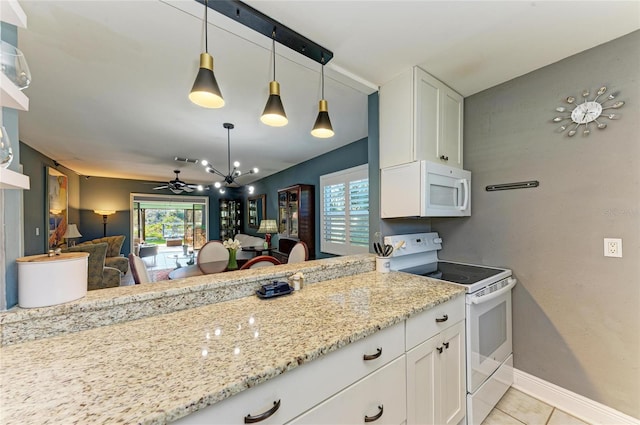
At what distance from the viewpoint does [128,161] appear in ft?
14.6

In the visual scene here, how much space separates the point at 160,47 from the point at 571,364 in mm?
3367

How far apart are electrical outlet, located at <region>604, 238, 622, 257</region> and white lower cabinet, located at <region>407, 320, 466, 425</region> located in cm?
102

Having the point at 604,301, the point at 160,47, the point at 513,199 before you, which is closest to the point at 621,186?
the point at 513,199

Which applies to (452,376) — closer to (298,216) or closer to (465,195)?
(465,195)

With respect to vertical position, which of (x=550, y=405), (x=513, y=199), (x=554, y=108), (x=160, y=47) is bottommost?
(x=550, y=405)

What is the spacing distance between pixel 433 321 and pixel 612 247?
4.13 ft

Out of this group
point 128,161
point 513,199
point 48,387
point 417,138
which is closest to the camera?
point 48,387

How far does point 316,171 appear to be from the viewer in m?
4.20

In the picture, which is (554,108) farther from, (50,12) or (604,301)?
(50,12)

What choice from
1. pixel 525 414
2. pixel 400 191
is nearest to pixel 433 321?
pixel 400 191

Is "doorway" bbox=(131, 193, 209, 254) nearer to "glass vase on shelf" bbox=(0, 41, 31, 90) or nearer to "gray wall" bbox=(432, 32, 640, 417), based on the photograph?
"glass vase on shelf" bbox=(0, 41, 31, 90)

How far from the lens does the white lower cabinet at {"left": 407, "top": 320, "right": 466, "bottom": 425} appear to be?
3.82 feet

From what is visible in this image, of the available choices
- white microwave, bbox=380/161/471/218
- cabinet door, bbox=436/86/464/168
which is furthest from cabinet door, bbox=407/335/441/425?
cabinet door, bbox=436/86/464/168

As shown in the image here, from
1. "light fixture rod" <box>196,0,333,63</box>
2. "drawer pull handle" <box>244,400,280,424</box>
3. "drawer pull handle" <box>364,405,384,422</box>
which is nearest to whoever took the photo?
"drawer pull handle" <box>244,400,280,424</box>
